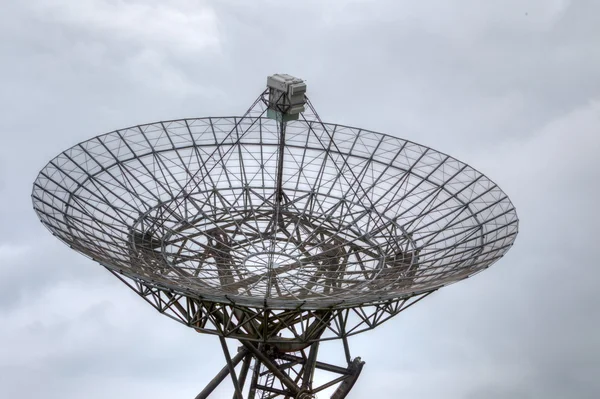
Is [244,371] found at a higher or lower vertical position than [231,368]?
higher

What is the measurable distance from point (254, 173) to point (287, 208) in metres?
2.79

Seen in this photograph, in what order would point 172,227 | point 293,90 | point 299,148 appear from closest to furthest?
point 293,90 < point 172,227 < point 299,148

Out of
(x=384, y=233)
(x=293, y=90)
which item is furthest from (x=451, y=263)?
(x=293, y=90)

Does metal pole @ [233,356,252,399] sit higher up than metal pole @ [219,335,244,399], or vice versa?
metal pole @ [233,356,252,399]

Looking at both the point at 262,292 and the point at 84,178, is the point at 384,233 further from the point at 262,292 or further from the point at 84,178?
the point at 84,178

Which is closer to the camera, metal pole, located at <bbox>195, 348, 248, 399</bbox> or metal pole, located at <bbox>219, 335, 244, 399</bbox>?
metal pole, located at <bbox>219, 335, 244, 399</bbox>

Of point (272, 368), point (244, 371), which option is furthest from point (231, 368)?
point (244, 371)

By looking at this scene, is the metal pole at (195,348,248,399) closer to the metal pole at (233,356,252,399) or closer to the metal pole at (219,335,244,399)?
the metal pole at (233,356,252,399)

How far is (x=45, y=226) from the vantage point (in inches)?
2211

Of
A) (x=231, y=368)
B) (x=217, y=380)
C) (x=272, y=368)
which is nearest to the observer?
(x=231, y=368)

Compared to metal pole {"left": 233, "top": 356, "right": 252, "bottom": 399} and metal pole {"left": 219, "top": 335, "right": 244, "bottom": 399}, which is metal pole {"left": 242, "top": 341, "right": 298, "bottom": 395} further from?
metal pole {"left": 219, "top": 335, "right": 244, "bottom": 399}

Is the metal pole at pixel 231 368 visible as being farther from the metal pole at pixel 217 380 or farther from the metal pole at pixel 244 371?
the metal pole at pixel 244 371

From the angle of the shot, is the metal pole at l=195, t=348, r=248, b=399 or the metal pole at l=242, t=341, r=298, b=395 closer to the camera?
the metal pole at l=242, t=341, r=298, b=395

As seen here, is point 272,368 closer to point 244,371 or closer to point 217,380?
point 244,371
